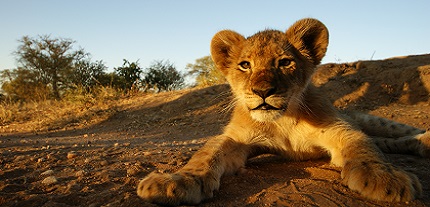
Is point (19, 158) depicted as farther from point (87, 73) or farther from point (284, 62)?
point (87, 73)

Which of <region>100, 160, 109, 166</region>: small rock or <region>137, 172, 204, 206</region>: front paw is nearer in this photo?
<region>137, 172, 204, 206</region>: front paw

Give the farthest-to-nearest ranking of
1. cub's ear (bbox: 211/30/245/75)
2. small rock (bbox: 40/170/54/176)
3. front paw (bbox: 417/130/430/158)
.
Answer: cub's ear (bbox: 211/30/245/75)
front paw (bbox: 417/130/430/158)
small rock (bbox: 40/170/54/176)

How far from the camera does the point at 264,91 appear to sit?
2.83m

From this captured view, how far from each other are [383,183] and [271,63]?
144cm

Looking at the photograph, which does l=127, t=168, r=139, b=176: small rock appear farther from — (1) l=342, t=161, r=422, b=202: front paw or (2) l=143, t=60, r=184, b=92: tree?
(2) l=143, t=60, r=184, b=92: tree

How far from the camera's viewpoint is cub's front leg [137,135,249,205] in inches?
85.4

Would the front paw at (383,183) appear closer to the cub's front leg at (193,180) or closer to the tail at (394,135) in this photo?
the cub's front leg at (193,180)

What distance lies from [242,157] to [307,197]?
103 cm

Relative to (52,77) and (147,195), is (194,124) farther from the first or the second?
(52,77)

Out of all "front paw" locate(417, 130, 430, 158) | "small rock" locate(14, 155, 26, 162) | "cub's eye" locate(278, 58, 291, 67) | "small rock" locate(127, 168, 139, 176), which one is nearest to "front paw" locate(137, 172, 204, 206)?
"small rock" locate(127, 168, 139, 176)

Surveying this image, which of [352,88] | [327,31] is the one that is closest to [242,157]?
[327,31]

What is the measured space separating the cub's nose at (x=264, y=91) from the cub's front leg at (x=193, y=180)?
1.84 ft

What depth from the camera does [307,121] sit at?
3314 millimetres

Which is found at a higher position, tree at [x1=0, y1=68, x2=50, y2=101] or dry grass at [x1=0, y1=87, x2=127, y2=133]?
tree at [x1=0, y1=68, x2=50, y2=101]
